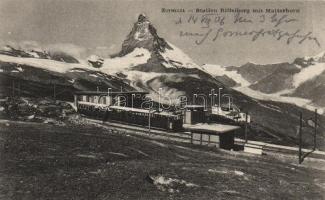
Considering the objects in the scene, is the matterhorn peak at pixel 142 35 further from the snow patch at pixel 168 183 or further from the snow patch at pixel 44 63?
the snow patch at pixel 168 183

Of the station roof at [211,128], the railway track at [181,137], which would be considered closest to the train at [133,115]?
the railway track at [181,137]

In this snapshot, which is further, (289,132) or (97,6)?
(289,132)

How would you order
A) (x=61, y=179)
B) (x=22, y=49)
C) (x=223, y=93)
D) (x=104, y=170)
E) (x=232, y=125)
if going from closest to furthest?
1. (x=61, y=179)
2. (x=104, y=170)
3. (x=22, y=49)
4. (x=232, y=125)
5. (x=223, y=93)

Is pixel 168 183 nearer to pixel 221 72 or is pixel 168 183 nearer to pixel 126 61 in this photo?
pixel 221 72

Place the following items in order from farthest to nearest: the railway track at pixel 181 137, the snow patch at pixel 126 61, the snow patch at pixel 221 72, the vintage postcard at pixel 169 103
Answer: the snow patch at pixel 126 61 → the railway track at pixel 181 137 → the snow patch at pixel 221 72 → the vintage postcard at pixel 169 103

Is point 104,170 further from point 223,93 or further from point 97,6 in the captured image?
point 223,93

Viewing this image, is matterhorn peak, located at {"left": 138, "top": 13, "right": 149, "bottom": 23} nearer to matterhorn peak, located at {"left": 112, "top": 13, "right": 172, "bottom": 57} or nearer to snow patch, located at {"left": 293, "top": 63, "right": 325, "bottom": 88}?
matterhorn peak, located at {"left": 112, "top": 13, "right": 172, "bottom": 57}

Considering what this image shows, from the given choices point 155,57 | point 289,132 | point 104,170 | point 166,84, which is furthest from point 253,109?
point 104,170
